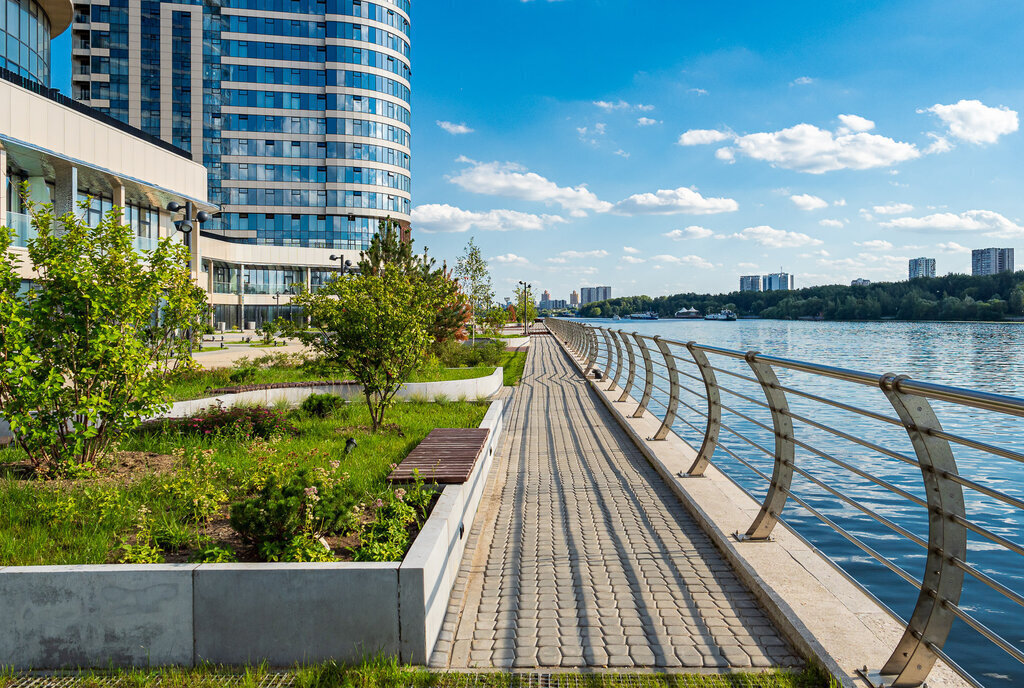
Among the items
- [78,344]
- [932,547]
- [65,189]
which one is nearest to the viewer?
[932,547]

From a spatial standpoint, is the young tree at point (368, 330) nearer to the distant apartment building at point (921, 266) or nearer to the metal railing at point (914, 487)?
the metal railing at point (914, 487)

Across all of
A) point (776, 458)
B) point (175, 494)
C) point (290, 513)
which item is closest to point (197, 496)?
point (175, 494)

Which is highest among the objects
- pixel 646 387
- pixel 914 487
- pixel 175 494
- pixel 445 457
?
pixel 646 387

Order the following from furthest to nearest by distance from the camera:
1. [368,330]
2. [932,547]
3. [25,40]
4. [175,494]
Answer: [25,40], [368,330], [175,494], [932,547]

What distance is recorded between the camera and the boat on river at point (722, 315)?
132050 millimetres

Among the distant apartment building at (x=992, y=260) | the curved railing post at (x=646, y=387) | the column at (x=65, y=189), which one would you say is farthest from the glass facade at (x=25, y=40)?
the distant apartment building at (x=992, y=260)

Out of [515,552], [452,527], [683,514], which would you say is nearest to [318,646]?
[452,527]

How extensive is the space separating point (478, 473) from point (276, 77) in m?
68.5

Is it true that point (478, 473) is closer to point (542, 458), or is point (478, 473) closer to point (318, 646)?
point (542, 458)

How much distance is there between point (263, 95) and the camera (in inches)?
2537

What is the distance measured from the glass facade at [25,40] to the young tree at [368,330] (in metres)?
24.7

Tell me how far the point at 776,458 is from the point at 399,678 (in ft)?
9.83

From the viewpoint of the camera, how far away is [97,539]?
421 cm

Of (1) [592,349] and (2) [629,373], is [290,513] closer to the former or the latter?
(2) [629,373]
